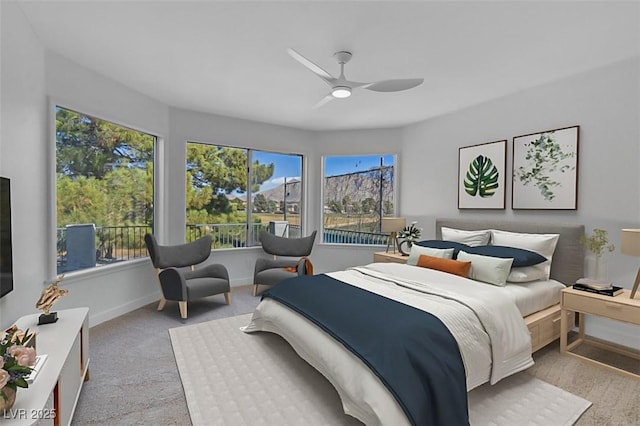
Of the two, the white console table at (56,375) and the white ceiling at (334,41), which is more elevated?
the white ceiling at (334,41)

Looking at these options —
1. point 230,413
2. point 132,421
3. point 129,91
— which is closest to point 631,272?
point 230,413

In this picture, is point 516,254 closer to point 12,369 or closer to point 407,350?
point 407,350

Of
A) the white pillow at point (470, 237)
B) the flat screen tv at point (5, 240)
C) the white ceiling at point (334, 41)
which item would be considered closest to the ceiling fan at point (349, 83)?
the white ceiling at point (334, 41)

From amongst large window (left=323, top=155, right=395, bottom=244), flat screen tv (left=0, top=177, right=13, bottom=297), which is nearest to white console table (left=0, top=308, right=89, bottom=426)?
flat screen tv (left=0, top=177, right=13, bottom=297)

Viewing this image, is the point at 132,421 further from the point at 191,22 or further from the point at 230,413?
the point at 191,22

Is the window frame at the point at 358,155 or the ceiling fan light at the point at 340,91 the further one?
the window frame at the point at 358,155

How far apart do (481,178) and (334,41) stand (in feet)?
9.03

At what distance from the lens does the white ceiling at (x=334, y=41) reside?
2254 mm

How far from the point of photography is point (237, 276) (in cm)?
524

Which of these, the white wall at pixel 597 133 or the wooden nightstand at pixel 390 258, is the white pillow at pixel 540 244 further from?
the wooden nightstand at pixel 390 258

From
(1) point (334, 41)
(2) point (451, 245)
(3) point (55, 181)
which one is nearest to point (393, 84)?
(1) point (334, 41)

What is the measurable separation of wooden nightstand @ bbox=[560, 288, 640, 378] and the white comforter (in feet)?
2.10

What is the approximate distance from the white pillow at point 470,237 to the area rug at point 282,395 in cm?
162

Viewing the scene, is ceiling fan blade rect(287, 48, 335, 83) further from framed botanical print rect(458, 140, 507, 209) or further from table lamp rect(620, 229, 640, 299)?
table lamp rect(620, 229, 640, 299)
